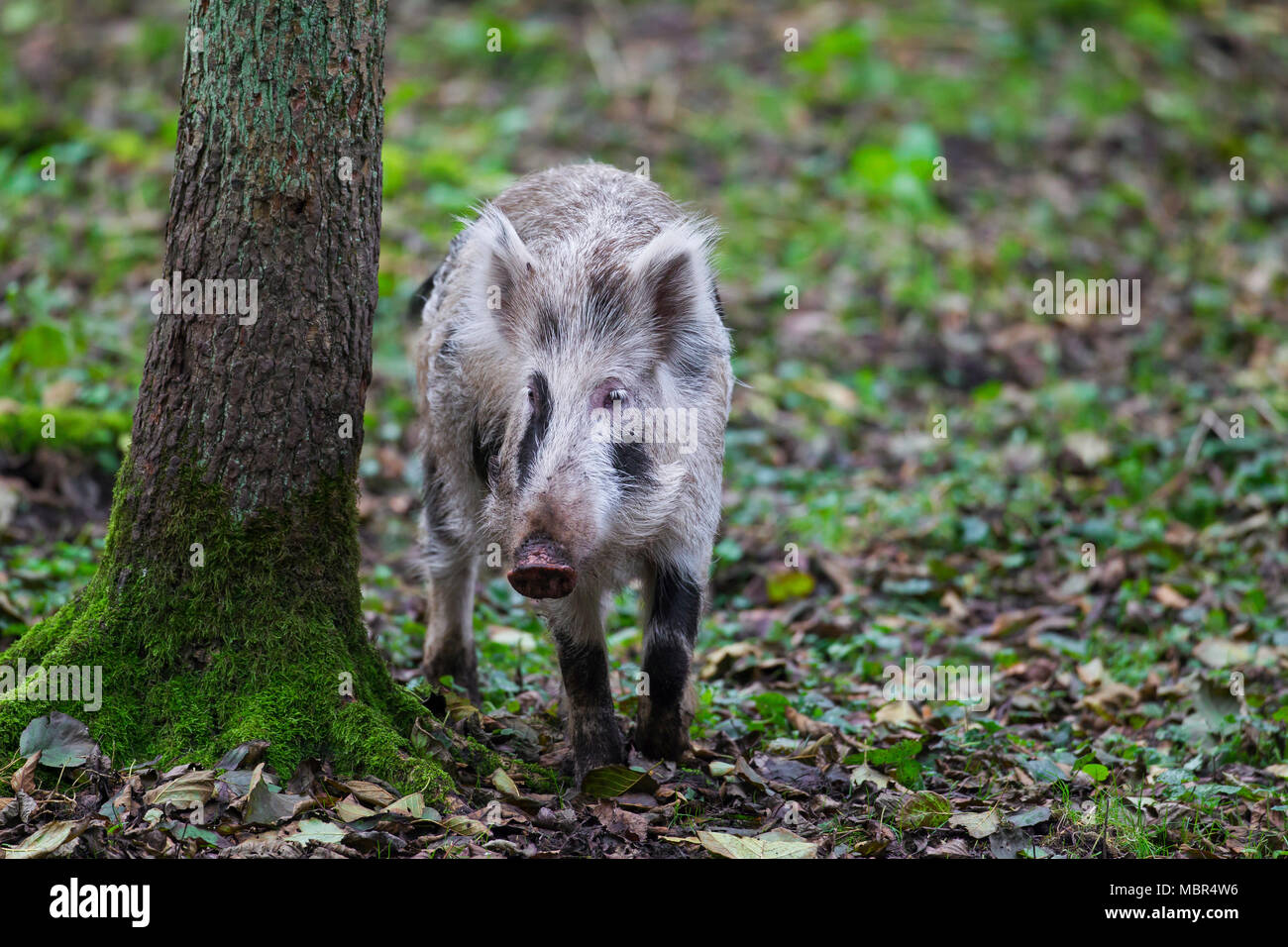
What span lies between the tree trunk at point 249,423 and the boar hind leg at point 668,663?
1064mm

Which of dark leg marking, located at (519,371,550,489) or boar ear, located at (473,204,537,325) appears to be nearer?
dark leg marking, located at (519,371,550,489)

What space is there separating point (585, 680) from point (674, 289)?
1.57 metres

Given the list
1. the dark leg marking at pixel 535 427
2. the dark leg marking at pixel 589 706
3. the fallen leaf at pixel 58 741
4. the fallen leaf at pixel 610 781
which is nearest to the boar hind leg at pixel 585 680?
the dark leg marking at pixel 589 706

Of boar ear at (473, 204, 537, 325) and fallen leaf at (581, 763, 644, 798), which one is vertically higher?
boar ear at (473, 204, 537, 325)

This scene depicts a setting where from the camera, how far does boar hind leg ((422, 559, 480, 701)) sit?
6.24 m

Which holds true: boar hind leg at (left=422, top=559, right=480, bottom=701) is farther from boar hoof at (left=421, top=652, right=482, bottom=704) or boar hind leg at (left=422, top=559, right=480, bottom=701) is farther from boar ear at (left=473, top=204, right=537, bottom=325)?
boar ear at (left=473, top=204, right=537, bottom=325)

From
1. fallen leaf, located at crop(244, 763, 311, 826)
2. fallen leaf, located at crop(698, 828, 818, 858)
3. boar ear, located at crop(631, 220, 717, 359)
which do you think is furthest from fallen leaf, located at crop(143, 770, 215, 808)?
boar ear, located at crop(631, 220, 717, 359)

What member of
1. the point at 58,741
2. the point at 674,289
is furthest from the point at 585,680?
the point at 58,741

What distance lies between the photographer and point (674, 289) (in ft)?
17.2

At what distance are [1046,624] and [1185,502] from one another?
169 centimetres

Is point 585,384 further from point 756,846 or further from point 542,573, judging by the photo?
point 756,846

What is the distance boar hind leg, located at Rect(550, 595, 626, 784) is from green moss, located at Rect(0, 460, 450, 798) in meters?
0.71

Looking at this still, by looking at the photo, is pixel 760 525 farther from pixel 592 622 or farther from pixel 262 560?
pixel 262 560

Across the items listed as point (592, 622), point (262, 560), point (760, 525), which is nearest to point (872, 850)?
point (592, 622)
